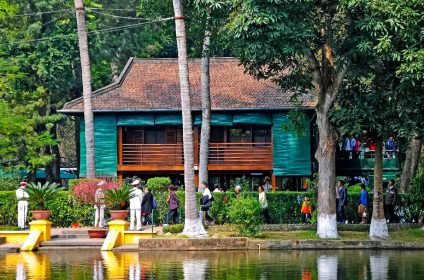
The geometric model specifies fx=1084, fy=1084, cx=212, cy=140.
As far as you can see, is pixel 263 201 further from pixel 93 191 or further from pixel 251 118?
pixel 251 118

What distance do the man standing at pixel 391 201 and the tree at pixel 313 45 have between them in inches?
157

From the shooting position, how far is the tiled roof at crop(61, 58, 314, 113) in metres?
49.0

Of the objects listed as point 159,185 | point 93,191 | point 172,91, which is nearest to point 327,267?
point 93,191

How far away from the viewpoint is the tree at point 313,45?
32750 mm

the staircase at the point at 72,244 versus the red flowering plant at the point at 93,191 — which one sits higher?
the red flowering plant at the point at 93,191

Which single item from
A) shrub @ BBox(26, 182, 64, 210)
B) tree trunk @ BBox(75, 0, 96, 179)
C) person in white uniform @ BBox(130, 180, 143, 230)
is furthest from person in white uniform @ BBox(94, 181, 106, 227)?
tree trunk @ BBox(75, 0, 96, 179)

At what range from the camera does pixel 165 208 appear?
40.0 metres

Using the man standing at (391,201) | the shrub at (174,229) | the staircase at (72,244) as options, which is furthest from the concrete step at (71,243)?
the man standing at (391,201)

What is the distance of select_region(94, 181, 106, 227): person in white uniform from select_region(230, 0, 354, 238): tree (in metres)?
6.53

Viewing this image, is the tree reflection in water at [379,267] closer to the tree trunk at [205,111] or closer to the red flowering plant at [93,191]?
the red flowering plant at [93,191]

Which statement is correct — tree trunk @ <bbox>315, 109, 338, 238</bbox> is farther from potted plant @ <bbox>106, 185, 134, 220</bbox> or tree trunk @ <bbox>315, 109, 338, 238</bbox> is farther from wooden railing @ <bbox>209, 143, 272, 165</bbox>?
wooden railing @ <bbox>209, 143, 272, 165</bbox>

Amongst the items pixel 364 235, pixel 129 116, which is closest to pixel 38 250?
pixel 364 235

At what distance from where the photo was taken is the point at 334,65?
35688 mm

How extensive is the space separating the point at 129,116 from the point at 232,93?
487cm
